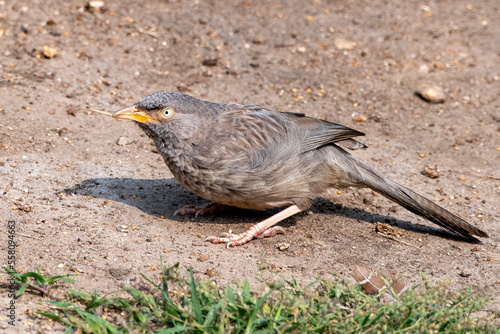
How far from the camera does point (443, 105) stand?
26.1 ft

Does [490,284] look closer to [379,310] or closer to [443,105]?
[379,310]

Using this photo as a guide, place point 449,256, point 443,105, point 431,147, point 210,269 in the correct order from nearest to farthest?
point 210,269 < point 449,256 < point 431,147 < point 443,105

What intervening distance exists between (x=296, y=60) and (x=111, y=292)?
17.9 ft

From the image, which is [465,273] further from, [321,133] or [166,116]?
[166,116]

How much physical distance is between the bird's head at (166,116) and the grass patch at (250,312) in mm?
1677

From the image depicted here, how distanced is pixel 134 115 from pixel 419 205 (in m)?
2.91

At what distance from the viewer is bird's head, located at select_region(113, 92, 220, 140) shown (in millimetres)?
5281

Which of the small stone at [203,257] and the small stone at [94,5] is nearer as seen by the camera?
the small stone at [203,257]

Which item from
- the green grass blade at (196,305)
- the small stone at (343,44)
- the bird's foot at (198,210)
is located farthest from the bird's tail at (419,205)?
the small stone at (343,44)

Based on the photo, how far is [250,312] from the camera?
12.4ft

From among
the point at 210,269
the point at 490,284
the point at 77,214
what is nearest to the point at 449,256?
the point at 490,284

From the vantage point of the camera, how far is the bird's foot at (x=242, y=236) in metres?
5.20

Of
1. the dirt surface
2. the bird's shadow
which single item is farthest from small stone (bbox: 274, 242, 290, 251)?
the bird's shadow

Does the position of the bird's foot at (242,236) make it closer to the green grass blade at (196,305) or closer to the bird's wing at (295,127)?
the bird's wing at (295,127)
